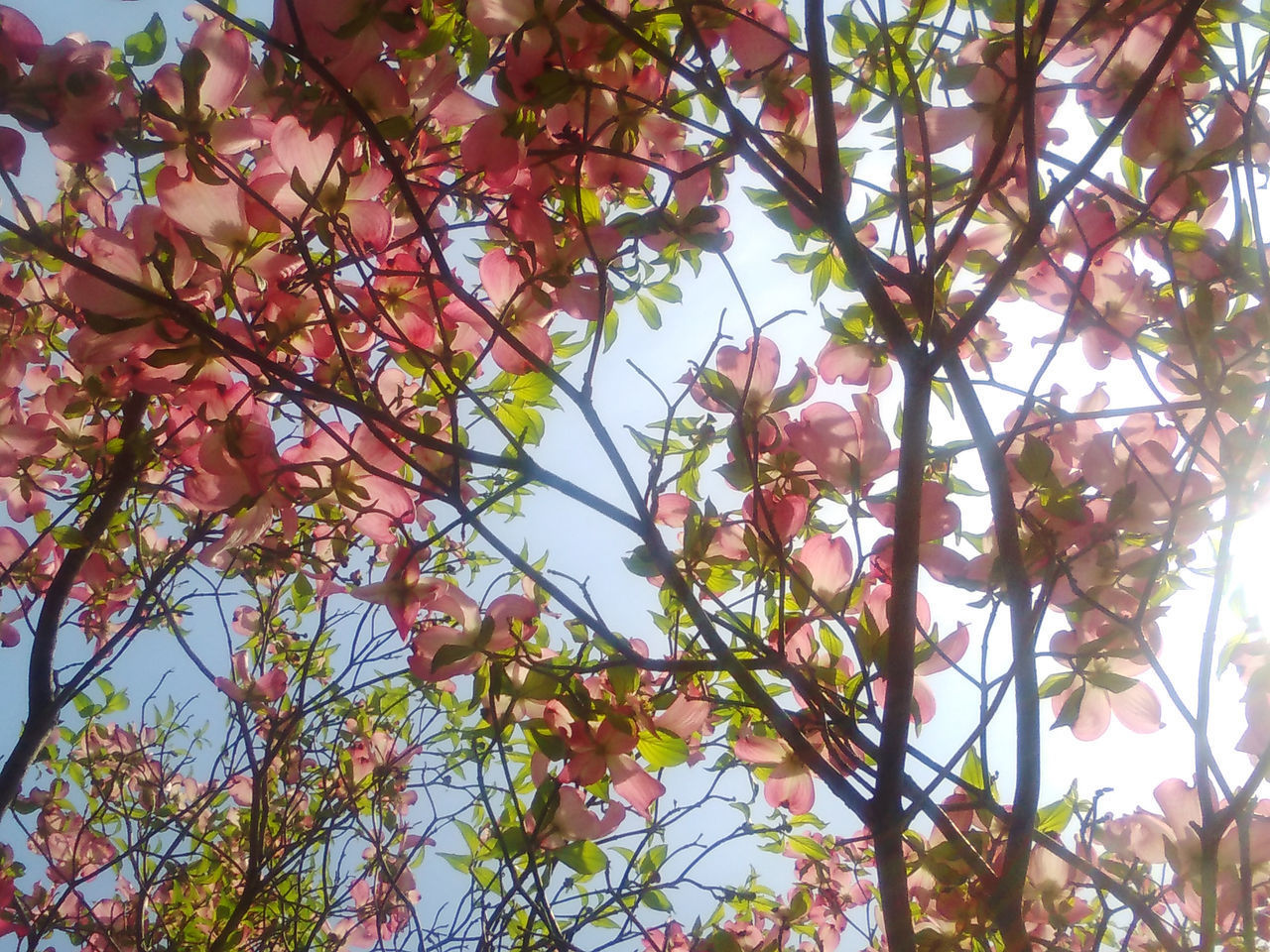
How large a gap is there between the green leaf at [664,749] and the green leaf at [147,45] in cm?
91

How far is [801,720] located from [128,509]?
1327 mm

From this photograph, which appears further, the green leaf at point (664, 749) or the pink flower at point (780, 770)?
the pink flower at point (780, 770)

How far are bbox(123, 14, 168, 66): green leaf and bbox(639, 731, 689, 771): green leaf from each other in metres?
0.91

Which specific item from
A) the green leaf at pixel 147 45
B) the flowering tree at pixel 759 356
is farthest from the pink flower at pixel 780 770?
the green leaf at pixel 147 45

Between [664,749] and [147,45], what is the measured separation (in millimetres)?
940

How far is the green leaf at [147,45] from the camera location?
2.95ft

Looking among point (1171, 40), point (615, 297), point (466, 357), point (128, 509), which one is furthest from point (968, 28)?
point (128, 509)

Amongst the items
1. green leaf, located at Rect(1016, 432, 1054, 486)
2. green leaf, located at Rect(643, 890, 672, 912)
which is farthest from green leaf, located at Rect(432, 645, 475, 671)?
green leaf, located at Rect(643, 890, 672, 912)

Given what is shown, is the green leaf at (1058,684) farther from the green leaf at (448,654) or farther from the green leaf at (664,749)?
the green leaf at (448,654)

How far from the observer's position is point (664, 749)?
83 cm

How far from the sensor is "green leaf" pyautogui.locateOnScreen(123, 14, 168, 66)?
2.95 feet

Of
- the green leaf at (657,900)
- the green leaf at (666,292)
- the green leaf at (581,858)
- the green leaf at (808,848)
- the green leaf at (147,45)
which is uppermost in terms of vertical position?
the green leaf at (666,292)

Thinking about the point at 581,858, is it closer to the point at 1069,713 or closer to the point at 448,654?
the point at 448,654

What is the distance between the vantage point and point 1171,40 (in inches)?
24.9
